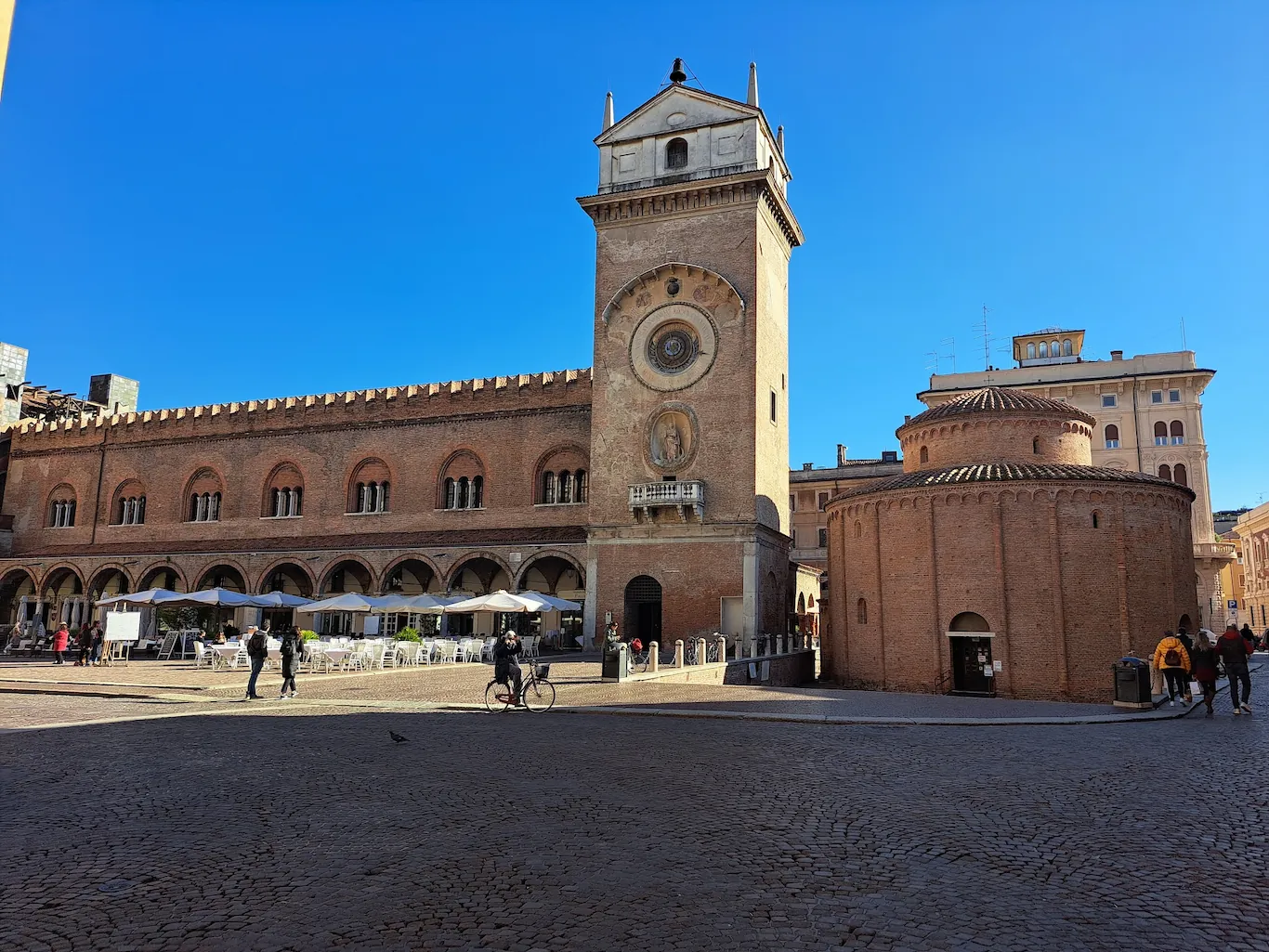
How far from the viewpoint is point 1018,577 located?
26.1 m

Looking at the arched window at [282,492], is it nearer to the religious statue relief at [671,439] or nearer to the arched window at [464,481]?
the arched window at [464,481]

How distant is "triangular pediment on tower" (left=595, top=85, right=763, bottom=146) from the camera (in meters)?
33.8

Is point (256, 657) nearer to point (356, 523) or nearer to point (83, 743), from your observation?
point (83, 743)

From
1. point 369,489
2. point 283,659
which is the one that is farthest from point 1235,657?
point 369,489

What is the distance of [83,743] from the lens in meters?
11.1

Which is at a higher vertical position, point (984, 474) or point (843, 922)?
point (984, 474)

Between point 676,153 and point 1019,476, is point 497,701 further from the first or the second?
point 676,153

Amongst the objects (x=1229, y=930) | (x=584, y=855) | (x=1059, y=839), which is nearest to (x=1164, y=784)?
(x=1059, y=839)

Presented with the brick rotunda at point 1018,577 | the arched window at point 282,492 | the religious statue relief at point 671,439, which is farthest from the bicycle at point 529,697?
the arched window at point 282,492

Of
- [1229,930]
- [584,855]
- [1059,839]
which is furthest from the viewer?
[1059,839]

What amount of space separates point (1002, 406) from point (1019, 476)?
202 inches

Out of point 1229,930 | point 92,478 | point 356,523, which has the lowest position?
point 1229,930

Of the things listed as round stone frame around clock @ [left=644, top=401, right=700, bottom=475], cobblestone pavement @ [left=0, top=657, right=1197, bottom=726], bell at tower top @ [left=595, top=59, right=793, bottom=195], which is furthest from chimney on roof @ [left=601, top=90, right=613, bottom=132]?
cobblestone pavement @ [left=0, top=657, right=1197, bottom=726]

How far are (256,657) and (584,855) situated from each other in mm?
12505
